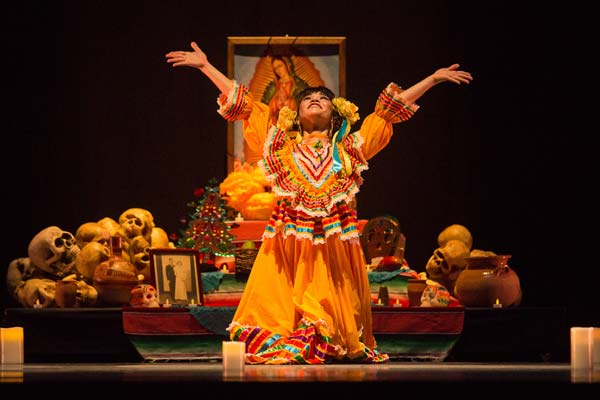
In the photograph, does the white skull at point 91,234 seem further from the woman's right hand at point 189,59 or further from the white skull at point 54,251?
the woman's right hand at point 189,59

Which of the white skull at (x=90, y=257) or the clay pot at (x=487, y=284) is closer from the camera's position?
the clay pot at (x=487, y=284)

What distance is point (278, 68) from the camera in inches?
339

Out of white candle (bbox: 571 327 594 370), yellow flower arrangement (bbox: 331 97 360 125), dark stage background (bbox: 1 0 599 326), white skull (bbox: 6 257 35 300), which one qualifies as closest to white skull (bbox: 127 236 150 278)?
white skull (bbox: 6 257 35 300)

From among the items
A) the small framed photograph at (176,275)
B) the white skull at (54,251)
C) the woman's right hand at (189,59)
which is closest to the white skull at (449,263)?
the small framed photograph at (176,275)

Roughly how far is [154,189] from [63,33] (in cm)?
125

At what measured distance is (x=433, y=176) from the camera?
8.34 metres

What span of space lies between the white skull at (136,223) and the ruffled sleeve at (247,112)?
77.8 inches

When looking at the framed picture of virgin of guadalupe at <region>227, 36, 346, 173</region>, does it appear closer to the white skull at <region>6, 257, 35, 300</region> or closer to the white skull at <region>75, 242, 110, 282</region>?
the white skull at <region>75, 242, 110, 282</region>

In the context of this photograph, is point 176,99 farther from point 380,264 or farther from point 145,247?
point 380,264

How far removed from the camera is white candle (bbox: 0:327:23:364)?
5148mm

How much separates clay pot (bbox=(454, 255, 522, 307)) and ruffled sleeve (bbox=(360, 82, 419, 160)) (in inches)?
53.5

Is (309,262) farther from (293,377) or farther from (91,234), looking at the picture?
(91,234)

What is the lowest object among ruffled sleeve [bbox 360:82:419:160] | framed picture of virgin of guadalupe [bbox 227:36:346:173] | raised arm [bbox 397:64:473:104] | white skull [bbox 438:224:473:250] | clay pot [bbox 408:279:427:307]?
clay pot [bbox 408:279:427:307]

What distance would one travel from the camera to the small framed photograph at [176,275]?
6.50 metres
